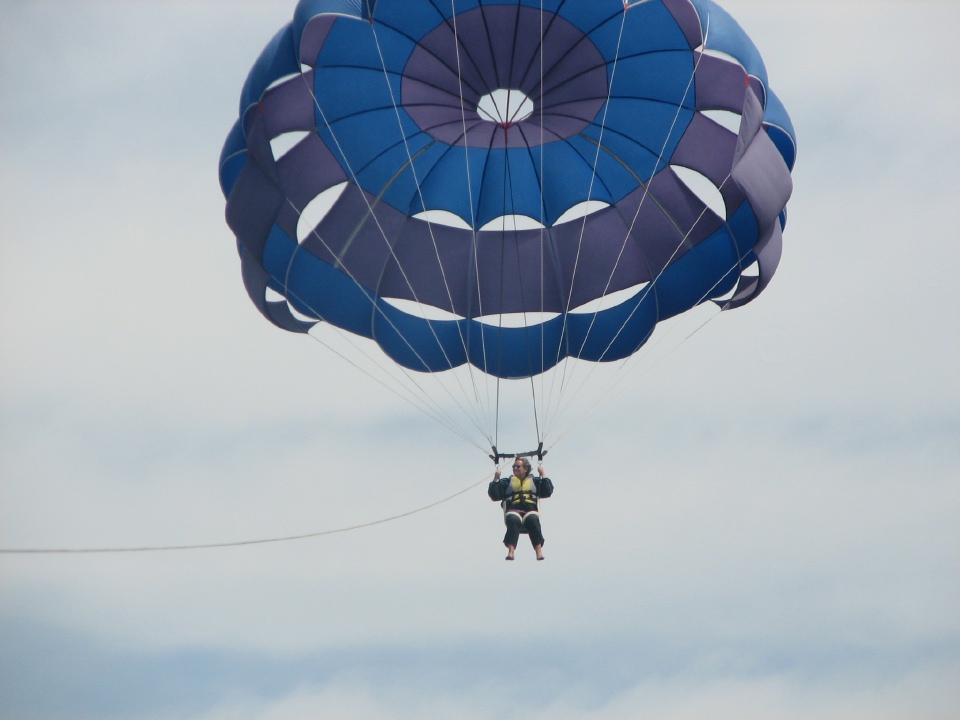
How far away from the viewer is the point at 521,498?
31.8 feet

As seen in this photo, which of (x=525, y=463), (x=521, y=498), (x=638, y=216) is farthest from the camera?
(x=638, y=216)

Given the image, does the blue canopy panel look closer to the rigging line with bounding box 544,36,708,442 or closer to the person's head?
the rigging line with bounding box 544,36,708,442

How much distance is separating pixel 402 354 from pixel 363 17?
3265 mm

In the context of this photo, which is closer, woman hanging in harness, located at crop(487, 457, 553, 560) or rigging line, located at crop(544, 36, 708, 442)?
woman hanging in harness, located at crop(487, 457, 553, 560)

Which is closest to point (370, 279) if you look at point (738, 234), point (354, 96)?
point (354, 96)

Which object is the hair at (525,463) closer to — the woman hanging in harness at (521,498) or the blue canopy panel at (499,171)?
the woman hanging in harness at (521,498)

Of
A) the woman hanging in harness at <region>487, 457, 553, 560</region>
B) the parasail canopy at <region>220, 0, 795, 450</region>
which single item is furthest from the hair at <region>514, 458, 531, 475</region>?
the parasail canopy at <region>220, 0, 795, 450</region>

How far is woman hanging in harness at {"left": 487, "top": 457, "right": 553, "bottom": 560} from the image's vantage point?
9.60 metres

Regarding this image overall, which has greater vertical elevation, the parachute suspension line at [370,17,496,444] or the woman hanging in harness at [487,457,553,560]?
the parachute suspension line at [370,17,496,444]

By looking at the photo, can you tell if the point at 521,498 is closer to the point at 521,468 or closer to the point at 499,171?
the point at 521,468

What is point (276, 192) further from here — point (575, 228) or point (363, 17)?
point (575, 228)

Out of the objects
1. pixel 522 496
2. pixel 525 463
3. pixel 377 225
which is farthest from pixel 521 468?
pixel 377 225

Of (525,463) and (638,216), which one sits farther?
(638,216)

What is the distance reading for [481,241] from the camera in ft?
37.6
